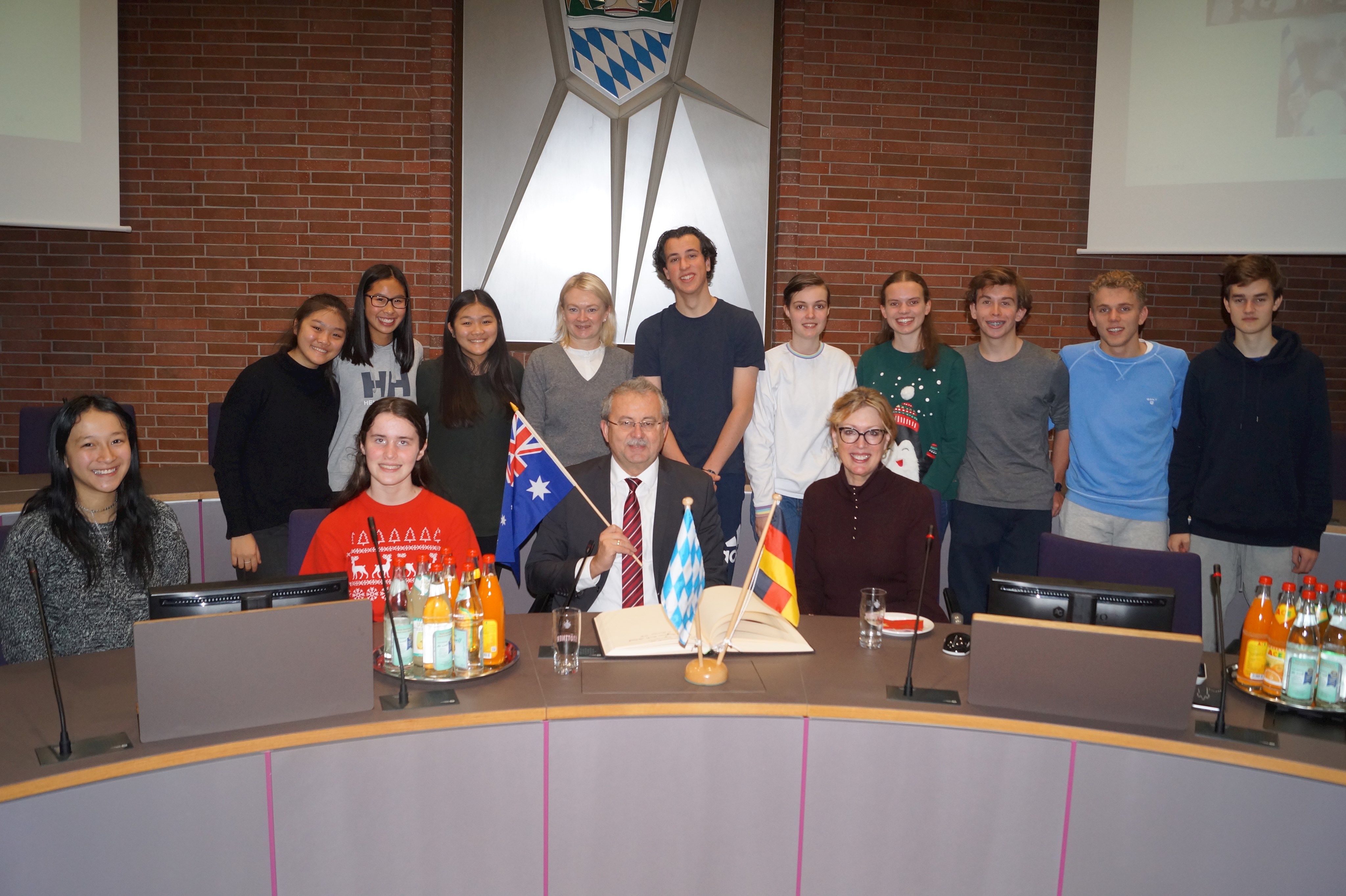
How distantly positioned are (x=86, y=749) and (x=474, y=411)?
1918 mm

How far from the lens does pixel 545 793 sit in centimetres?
193

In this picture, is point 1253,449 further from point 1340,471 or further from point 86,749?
point 86,749

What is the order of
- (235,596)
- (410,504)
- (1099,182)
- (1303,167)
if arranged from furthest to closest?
(1099,182), (1303,167), (410,504), (235,596)

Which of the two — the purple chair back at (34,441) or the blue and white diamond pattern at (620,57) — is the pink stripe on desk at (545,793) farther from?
the blue and white diamond pattern at (620,57)

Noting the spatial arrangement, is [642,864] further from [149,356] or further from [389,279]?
[149,356]

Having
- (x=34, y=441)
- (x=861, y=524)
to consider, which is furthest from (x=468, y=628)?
(x=34, y=441)

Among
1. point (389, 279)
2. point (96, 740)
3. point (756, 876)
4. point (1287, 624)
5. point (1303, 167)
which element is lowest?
point (756, 876)

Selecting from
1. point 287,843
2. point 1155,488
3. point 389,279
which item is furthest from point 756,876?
point 389,279

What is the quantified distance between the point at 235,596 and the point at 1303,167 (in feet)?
17.2

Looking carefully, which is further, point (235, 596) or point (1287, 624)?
point (1287, 624)

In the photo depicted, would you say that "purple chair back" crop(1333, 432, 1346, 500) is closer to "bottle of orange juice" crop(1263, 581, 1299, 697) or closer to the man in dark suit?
"bottle of orange juice" crop(1263, 581, 1299, 697)

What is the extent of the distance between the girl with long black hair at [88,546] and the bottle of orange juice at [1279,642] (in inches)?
101

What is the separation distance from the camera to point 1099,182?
16.9 ft

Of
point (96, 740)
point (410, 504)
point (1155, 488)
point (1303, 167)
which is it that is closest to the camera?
point (96, 740)
